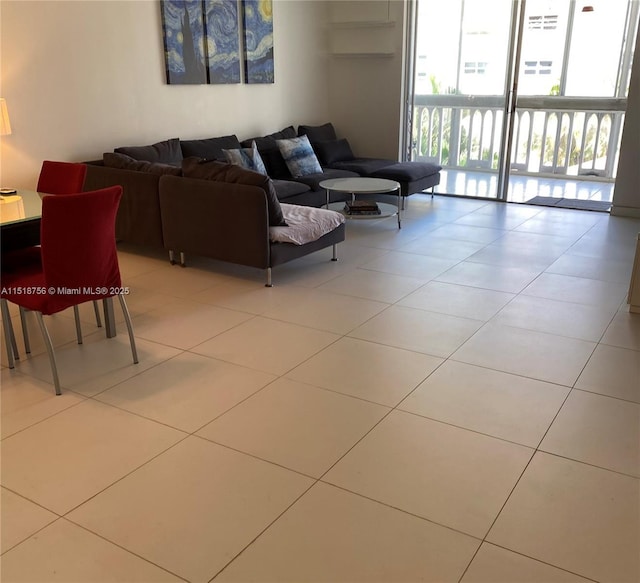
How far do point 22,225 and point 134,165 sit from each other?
1753 millimetres

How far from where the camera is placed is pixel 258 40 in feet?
20.8

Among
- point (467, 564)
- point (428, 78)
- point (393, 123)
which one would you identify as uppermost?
point (428, 78)

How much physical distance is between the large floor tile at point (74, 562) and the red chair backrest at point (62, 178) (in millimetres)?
2340

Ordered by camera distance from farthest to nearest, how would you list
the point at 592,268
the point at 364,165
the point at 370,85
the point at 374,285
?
1. the point at 370,85
2. the point at 364,165
3. the point at 592,268
4. the point at 374,285

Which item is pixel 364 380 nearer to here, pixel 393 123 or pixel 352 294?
pixel 352 294

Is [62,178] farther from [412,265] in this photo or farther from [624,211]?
[624,211]

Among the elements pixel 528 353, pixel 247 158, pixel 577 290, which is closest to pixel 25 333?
pixel 528 353

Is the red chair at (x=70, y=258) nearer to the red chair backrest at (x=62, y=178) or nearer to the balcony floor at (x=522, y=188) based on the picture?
the red chair backrest at (x=62, y=178)

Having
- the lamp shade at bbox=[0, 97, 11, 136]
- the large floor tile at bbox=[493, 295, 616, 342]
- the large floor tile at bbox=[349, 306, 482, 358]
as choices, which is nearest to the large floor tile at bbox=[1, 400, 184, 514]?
the large floor tile at bbox=[349, 306, 482, 358]

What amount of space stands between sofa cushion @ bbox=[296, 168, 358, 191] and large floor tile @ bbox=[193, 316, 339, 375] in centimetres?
258

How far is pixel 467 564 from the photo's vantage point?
71.4 inches

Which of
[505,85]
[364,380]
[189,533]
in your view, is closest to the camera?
[189,533]

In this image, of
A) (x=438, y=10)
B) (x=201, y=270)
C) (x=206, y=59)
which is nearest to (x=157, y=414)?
(x=201, y=270)

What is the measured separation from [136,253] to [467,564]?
12.8 ft
